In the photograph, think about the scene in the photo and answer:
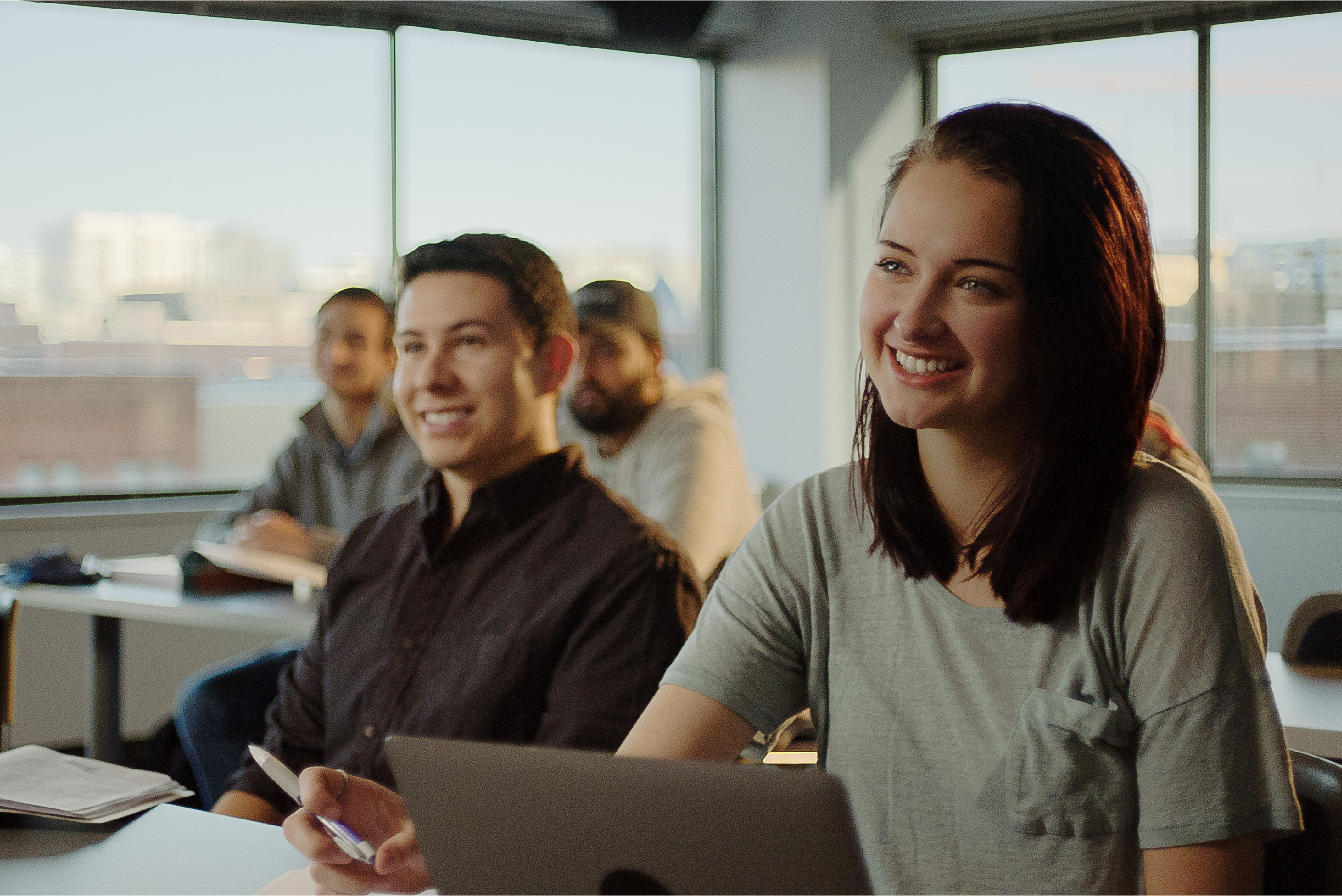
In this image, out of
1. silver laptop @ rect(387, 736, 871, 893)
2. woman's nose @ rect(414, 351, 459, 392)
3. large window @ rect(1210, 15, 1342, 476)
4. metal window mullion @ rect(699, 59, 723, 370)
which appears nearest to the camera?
silver laptop @ rect(387, 736, 871, 893)

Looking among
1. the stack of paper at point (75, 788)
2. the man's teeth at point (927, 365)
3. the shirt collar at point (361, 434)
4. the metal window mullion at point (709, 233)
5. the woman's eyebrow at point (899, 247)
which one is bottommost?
the stack of paper at point (75, 788)

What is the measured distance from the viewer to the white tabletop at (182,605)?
2.71 meters

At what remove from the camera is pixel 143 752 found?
3145 millimetres

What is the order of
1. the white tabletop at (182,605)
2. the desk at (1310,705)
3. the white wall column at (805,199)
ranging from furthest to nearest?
the white wall column at (805,199) < the white tabletop at (182,605) < the desk at (1310,705)

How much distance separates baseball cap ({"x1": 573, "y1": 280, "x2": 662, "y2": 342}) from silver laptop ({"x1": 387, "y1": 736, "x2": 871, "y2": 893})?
2.84 metres

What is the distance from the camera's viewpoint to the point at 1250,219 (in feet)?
16.6

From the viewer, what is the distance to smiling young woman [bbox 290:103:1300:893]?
1.02 m

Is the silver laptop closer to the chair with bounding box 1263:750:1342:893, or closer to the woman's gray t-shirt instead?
the woman's gray t-shirt

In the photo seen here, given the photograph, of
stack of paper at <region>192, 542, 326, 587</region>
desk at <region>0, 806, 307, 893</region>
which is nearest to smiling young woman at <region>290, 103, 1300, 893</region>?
desk at <region>0, 806, 307, 893</region>

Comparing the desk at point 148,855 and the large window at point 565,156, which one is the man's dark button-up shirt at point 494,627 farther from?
the large window at point 565,156

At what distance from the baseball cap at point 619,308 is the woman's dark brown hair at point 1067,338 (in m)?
2.50

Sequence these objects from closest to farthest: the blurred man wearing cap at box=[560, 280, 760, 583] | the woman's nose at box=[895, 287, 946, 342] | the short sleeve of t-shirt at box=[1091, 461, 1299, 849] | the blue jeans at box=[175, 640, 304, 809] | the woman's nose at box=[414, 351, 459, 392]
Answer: the short sleeve of t-shirt at box=[1091, 461, 1299, 849] < the woman's nose at box=[895, 287, 946, 342] < the woman's nose at box=[414, 351, 459, 392] < the blue jeans at box=[175, 640, 304, 809] < the blurred man wearing cap at box=[560, 280, 760, 583]

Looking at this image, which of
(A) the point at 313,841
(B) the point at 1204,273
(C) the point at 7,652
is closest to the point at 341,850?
(A) the point at 313,841

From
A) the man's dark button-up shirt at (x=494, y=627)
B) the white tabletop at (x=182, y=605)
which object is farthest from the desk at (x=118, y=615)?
the man's dark button-up shirt at (x=494, y=627)
